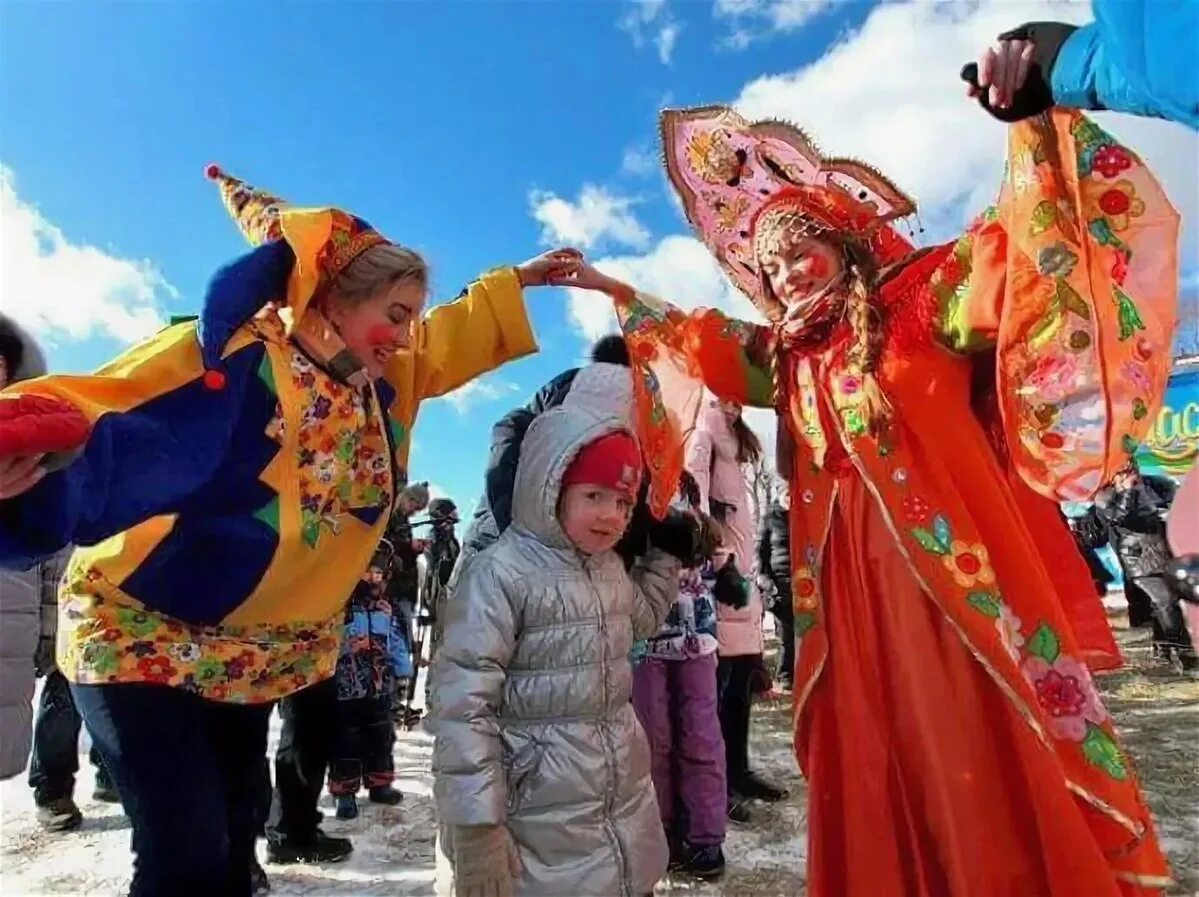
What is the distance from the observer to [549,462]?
2113 mm

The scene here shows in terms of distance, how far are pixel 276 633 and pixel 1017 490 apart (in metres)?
1.67

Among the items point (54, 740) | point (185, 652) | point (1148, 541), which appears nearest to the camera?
point (185, 652)

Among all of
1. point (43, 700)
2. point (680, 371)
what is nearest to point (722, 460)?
point (680, 371)

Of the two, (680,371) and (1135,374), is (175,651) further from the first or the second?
(1135,374)

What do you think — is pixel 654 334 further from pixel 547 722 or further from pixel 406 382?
pixel 547 722

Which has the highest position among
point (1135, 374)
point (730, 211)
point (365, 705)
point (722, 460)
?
point (730, 211)

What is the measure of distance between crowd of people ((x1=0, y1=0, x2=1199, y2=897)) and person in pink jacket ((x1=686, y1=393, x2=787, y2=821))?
42.4 inches

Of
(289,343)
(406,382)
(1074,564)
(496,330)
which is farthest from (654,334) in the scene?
(1074,564)

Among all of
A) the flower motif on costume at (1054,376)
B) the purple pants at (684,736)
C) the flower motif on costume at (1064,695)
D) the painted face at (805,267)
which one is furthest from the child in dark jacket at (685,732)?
the flower motif on costume at (1054,376)

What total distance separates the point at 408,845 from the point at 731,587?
1714mm

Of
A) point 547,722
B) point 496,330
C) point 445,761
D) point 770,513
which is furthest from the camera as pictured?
point 770,513

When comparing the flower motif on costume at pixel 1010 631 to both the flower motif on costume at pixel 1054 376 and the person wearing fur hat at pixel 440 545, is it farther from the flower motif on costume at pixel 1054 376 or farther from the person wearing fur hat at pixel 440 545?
the person wearing fur hat at pixel 440 545

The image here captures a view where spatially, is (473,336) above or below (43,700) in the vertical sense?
above

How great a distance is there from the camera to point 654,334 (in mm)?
2309
